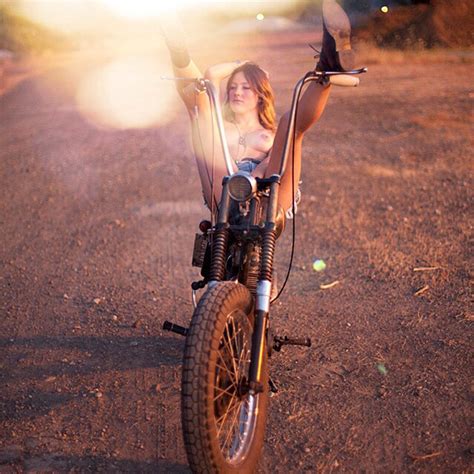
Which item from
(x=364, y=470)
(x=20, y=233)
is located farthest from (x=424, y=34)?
(x=364, y=470)

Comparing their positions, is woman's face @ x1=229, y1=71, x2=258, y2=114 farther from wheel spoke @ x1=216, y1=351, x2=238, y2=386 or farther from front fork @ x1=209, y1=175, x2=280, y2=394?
wheel spoke @ x1=216, y1=351, x2=238, y2=386

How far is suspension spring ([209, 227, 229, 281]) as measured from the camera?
3.34m

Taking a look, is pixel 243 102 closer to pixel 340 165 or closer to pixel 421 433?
pixel 421 433

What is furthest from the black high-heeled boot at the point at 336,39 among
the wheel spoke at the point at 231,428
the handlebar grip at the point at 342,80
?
the wheel spoke at the point at 231,428

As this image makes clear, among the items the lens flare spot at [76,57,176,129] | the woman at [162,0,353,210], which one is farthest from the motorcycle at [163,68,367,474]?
the lens flare spot at [76,57,176,129]

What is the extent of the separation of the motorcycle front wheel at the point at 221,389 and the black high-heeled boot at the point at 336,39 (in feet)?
3.94

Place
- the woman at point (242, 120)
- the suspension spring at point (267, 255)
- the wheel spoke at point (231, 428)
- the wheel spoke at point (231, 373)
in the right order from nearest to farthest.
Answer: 1. the wheel spoke at point (231, 373)
2. the wheel spoke at point (231, 428)
3. the suspension spring at point (267, 255)
4. the woman at point (242, 120)

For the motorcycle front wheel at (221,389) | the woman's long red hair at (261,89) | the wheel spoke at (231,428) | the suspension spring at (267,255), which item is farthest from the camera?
the woman's long red hair at (261,89)

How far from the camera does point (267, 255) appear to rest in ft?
10.9

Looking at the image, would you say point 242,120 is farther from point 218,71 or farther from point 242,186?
point 242,186

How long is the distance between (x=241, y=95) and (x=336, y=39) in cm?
110

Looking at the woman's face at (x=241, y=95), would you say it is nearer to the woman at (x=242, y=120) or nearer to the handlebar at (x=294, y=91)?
the woman at (x=242, y=120)

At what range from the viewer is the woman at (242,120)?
12.5 feet

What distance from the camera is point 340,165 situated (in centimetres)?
873
